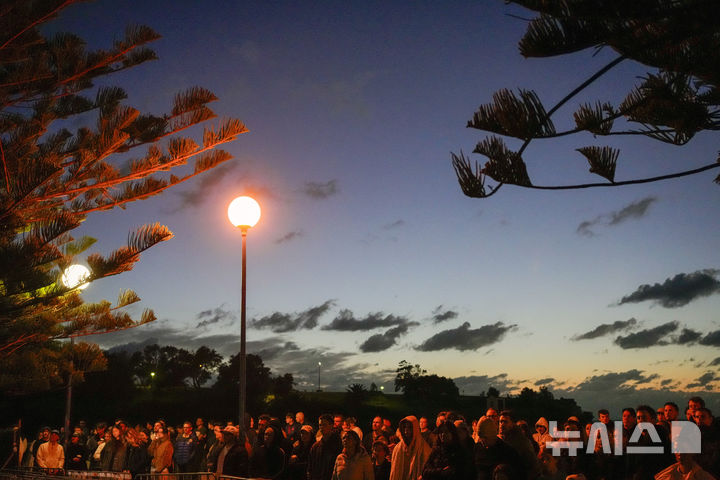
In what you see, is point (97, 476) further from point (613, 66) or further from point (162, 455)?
point (613, 66)

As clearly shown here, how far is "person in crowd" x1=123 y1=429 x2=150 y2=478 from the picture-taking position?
1341 centimetres

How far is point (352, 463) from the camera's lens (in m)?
7.70

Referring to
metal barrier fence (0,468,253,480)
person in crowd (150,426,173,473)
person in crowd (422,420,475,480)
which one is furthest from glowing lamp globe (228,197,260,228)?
person in crowd (150,426,173,473)

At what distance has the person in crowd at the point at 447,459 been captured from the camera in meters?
6.82

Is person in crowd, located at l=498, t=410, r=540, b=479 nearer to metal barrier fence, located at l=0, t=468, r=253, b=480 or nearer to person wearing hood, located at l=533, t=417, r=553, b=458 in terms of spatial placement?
person wearing hood, located at l=533, t=417, r=553, b=458

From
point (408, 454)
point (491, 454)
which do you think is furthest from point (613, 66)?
point (408, 454)

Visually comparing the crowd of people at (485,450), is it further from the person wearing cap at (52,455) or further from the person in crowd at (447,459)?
the person wearing cap at (52,455)

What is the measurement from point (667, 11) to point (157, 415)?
150ft

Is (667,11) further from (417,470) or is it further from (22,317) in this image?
(22,317)

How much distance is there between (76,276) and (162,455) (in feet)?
13.4

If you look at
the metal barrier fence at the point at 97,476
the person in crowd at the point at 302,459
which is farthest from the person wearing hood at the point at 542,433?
the metal barrier fence at the point at 97,476

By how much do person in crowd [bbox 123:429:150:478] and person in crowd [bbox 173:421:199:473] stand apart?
57 centimetres

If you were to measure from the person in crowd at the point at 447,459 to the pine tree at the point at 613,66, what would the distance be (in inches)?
114

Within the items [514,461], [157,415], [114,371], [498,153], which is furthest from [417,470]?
[114,371]
